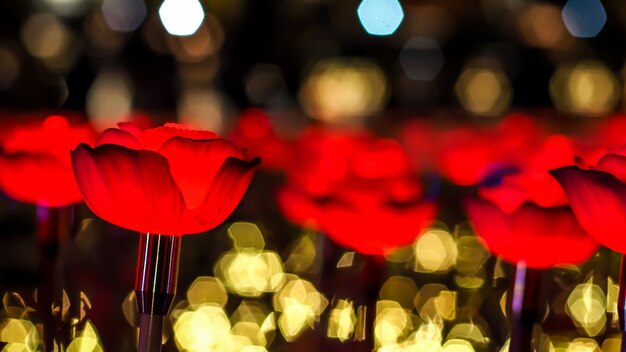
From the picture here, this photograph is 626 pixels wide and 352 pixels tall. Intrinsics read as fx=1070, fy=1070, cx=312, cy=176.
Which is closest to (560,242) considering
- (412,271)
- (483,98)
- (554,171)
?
(554,171)

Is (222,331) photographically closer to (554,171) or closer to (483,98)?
(554,171)

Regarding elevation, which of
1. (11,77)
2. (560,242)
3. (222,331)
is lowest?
(222,331)

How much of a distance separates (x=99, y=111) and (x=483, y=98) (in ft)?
2.91

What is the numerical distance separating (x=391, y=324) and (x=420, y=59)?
5.63 ft

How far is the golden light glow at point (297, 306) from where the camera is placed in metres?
0.86

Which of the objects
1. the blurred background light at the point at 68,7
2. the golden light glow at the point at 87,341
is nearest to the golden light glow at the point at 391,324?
the golden light glow at the point at 87,341

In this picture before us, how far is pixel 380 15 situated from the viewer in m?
2.10

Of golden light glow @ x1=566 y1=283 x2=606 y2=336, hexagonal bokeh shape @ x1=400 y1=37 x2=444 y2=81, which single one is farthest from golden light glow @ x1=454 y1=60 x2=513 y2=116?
golden light glow @ x1=566 y1=283 x2=606 y2=336

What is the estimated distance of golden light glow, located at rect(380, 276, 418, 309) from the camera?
3.17 ft

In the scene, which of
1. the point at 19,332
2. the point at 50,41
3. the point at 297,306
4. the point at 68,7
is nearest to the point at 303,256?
the point at 297,306

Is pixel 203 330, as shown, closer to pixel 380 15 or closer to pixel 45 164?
pixel 45 164

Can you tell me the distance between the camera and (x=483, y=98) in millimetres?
2510

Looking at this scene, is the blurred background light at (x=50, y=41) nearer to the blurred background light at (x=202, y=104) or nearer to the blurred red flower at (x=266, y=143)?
the blurred background light at (x=202, y=104)

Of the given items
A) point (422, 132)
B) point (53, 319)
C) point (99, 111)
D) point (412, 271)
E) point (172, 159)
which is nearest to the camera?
point (172, 159)
